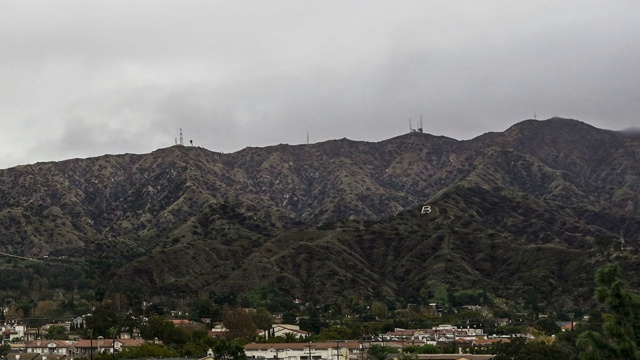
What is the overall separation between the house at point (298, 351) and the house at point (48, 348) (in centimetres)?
3019

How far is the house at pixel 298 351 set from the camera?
14182 cm

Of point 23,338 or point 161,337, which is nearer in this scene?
point 161,337

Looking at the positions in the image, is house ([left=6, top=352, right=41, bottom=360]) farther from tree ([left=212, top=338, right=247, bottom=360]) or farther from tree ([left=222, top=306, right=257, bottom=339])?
tree ([left=222, top=306, right=257, bottom=339])

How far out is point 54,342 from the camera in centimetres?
15150

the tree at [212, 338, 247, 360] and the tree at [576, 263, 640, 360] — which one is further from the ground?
the tree at [576, 263, 640, 360]

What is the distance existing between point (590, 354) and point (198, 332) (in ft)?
384

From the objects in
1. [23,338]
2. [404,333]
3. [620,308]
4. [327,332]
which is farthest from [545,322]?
[620,308]

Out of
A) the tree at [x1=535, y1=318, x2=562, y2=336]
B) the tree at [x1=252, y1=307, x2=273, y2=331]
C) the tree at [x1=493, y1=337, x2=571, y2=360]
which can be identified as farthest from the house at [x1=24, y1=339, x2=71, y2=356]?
the tree at [x1=535, y1=318, x2=562, y2=336]

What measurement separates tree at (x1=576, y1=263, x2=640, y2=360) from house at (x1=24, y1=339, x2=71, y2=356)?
388 feet

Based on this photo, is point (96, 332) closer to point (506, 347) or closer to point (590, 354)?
point (506, 347)

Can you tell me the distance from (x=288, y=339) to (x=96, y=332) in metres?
33.7

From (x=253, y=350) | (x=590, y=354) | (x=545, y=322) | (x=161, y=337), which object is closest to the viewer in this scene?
(x=590, y=354)

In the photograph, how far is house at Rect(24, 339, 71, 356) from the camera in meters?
148

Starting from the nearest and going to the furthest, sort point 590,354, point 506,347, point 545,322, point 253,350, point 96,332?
point 590,354 < point 506,347 < point 253,350 < point 96,332 < point 545,322
